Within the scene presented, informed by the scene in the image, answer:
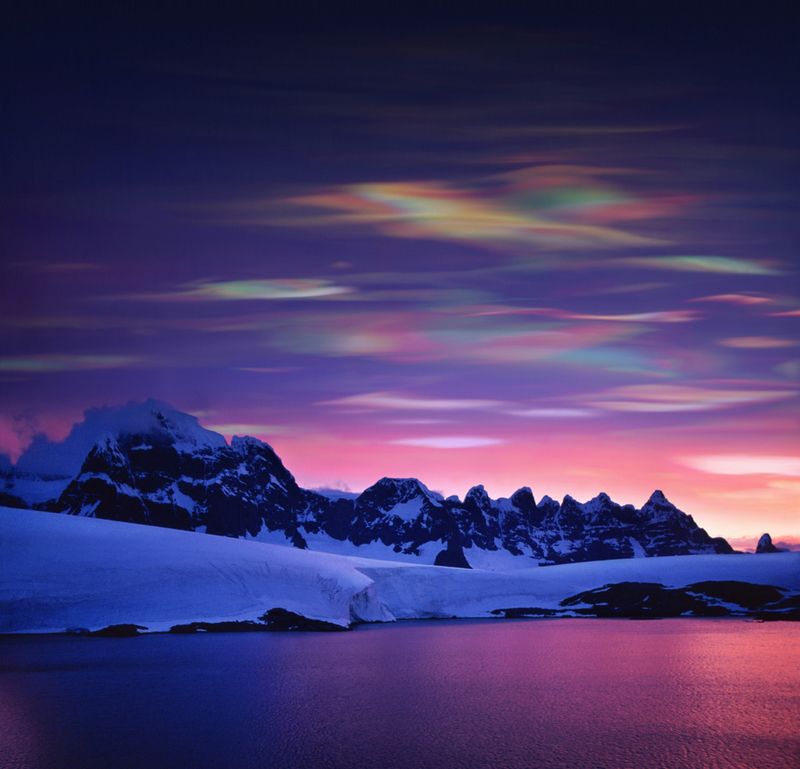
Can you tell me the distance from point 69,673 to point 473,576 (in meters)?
69.0

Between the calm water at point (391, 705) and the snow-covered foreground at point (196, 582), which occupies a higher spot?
the snow-covered foreground at point (196, 582)

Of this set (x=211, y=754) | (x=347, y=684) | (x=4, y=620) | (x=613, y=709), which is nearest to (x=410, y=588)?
(x=4, y=620)

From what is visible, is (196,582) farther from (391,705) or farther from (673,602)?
(673,602)

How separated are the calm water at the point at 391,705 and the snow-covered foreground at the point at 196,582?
5.90 metres

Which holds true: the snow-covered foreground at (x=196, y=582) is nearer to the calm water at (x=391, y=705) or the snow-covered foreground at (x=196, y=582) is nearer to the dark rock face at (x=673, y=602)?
the dark rock face at (x=673, y=602)

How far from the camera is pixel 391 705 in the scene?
2927cm

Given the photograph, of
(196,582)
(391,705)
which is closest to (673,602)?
(196,582)

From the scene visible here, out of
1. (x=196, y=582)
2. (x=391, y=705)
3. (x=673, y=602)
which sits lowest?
(x=673, y=602)

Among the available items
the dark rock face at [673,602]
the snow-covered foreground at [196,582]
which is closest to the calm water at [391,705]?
the snow-covered foreground at [196,582]

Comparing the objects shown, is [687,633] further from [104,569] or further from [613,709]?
[104,569]

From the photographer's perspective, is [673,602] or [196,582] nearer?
[196,582]

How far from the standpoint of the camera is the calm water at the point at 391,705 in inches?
848

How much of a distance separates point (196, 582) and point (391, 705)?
1538 inches

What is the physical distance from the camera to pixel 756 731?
24516mm
